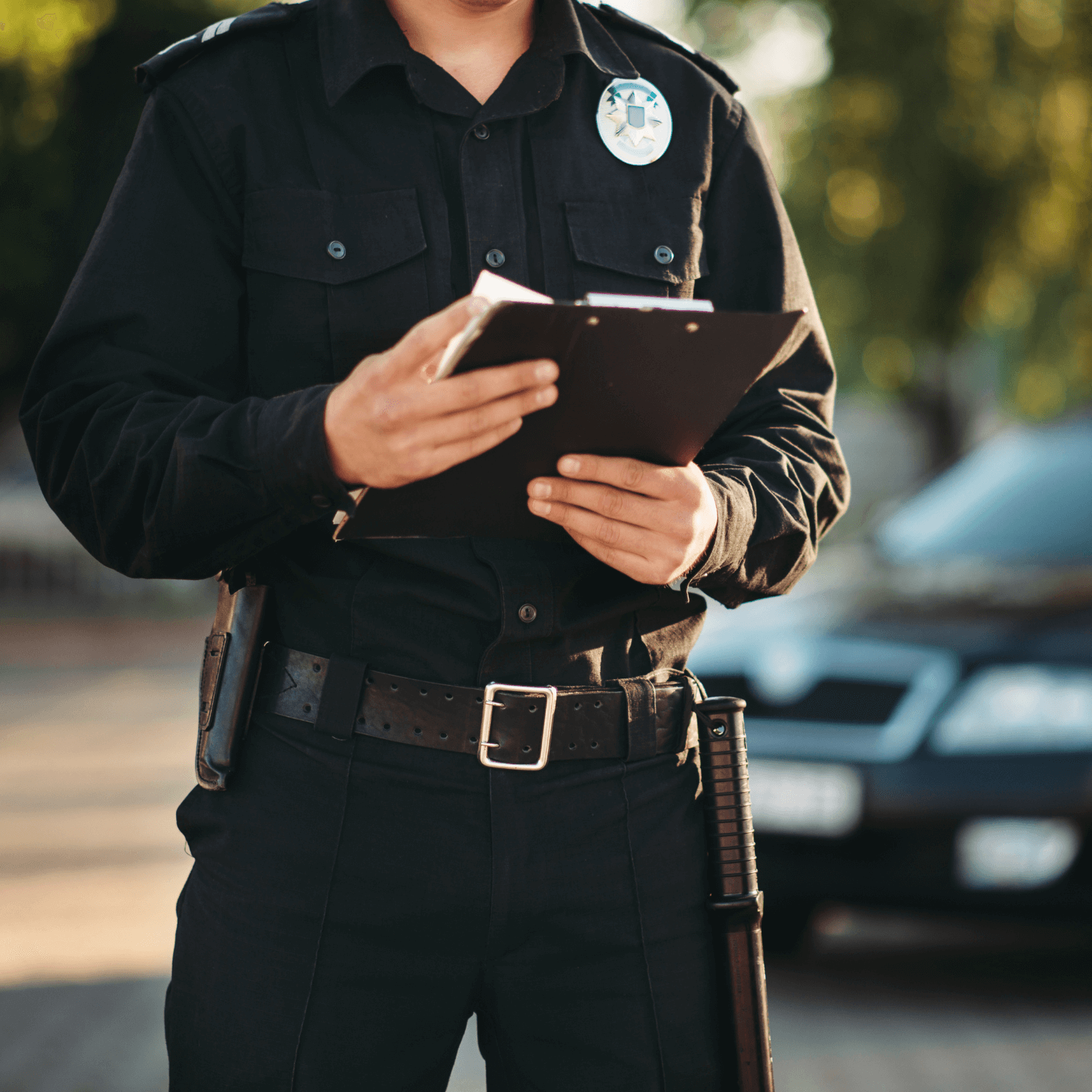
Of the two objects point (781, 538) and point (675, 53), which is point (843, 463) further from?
point (675, 53)

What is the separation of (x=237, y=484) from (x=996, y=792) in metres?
3.09

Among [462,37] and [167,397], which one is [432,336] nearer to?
[167,397]

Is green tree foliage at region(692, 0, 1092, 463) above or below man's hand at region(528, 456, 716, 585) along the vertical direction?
above

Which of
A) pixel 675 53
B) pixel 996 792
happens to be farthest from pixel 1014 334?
pixel 675 53

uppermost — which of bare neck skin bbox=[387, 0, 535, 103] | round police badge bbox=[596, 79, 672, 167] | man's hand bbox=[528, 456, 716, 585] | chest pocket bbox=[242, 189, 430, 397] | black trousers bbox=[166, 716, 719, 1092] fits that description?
bare neck skin bbox=[387, 0, 535, 103]

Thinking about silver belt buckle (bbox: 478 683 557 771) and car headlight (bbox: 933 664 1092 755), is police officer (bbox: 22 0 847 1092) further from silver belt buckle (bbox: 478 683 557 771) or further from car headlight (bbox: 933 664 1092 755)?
car headlight (bbox: 933 664 1092 755)

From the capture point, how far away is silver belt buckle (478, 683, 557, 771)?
5.56 ft

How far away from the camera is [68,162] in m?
14.4

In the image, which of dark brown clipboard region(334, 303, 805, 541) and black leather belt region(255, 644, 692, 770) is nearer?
dark brown clipboard region(334, 303, 805, 541)

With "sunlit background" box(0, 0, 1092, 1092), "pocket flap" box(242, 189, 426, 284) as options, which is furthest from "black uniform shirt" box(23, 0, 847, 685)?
"sunlit background" box(0, 0, 1092, 1092)

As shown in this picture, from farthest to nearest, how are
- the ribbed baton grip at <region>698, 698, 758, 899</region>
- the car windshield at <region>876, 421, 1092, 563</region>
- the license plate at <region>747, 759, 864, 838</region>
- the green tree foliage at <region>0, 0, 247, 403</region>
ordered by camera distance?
the green tree foliage at <region>0, 0, 247, 403</region> → the car windshield at <region>876, 421, 1092, 563</region> → the license plate at <region>747, 759, 864, 838</region> → the ribbed baton grip at <region>698, 698, 758, 899</region>

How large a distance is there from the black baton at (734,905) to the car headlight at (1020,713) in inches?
103

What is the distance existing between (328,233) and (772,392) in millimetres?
598

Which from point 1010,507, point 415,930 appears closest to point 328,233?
point 415,930
